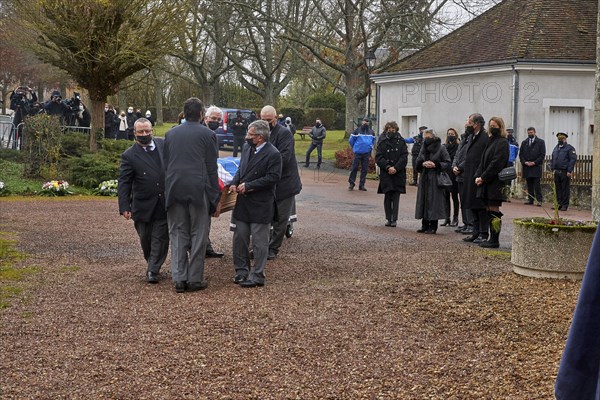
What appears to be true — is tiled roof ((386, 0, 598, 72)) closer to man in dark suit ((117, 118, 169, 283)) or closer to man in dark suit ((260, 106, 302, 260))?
man in dark suit ((260, 106, 302, 260))

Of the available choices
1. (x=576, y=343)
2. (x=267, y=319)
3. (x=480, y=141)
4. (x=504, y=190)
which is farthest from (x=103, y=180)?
(x=576, y=343)

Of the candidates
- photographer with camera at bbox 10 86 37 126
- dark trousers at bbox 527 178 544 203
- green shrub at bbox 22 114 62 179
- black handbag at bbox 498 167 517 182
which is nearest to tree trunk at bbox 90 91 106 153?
green shrub at bbox 22 114 62 179

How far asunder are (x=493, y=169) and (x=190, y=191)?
17.5 feet

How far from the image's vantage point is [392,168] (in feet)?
54.9

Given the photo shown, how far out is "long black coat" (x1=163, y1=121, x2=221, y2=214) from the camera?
32.8 ft

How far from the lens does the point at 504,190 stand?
1258 cm

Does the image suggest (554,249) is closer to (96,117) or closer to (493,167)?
(493,167)

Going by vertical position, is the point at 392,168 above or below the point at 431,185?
above

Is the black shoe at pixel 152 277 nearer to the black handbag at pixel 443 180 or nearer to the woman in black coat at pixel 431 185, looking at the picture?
the woman in black coat at pixel 431 185

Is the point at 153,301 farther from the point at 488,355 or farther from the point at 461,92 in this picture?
the point at 461,92

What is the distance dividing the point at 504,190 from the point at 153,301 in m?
5.29

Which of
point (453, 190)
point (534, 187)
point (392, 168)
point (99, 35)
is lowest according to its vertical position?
point (534, 187)

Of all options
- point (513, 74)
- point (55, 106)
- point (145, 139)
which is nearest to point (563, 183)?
point (513, 74)

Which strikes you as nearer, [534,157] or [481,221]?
[481,221]
